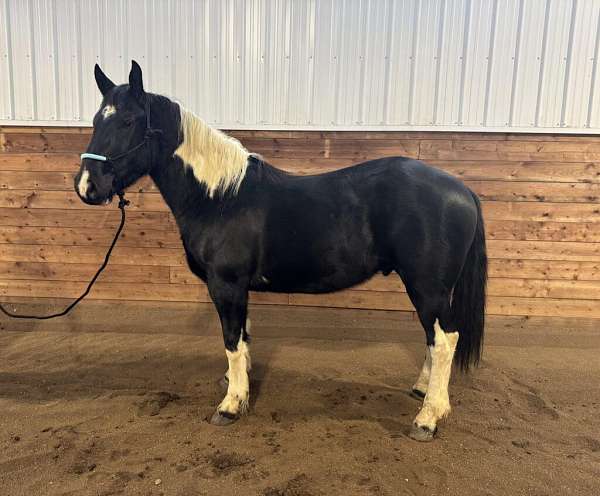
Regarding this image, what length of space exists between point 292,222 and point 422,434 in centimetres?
132

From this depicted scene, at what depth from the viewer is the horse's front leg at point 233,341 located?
214 centimetres

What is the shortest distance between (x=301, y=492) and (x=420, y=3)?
3562mm

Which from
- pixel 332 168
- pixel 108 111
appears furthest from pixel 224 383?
pixel 332 168

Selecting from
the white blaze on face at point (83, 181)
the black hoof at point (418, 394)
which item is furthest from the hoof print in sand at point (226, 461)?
the white blaze on face at point (83, 181)

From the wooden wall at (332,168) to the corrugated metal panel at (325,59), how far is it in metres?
0.17

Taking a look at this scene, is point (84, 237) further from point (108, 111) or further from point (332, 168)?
point (332, 168)

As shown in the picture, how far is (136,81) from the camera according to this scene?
6.39ft

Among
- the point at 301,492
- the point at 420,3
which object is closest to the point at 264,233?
the point at 301,492

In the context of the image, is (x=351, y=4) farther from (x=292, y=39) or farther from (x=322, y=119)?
Answer: (x=322, y=119)

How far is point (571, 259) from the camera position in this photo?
3.45 m

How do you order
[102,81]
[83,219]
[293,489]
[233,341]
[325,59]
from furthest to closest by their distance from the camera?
[83,219]
[325,59]
[233,341]
[102,81]
[293,489]

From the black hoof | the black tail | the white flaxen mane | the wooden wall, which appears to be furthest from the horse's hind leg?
the wooden wall

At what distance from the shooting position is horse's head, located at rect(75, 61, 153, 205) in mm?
1964

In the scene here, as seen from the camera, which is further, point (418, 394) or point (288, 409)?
point (418, 394)
